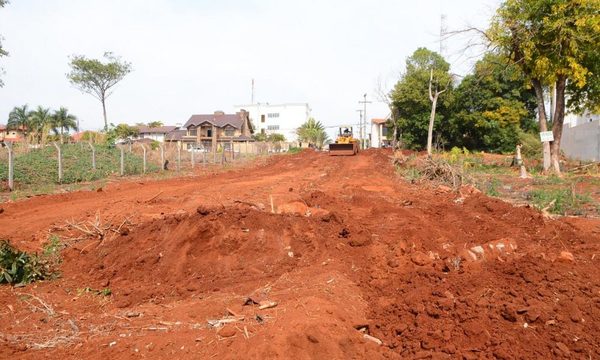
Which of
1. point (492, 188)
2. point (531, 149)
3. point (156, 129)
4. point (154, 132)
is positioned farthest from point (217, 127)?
point (492, 188)

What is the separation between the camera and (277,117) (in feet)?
285

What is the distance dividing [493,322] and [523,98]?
127 feet

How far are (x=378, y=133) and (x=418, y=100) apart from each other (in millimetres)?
36633

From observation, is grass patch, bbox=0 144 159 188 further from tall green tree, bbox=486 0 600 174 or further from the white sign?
the white sign

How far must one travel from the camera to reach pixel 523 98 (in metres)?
38.5

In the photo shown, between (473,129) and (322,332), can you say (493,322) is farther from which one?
(473,129)

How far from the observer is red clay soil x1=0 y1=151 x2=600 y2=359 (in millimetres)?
3975

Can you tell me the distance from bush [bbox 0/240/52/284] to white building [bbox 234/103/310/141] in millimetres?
80106

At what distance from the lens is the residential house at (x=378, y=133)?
7450 cm

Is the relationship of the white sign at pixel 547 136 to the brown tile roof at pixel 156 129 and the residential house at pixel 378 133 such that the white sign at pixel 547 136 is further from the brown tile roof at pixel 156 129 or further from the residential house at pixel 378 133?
the brown tile roof at pixel 156 129

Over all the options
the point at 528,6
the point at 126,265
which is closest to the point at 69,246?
the point at 126,265

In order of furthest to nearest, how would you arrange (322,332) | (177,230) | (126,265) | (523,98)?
(523,98) < (177,230) < (126,265) < (322,332)

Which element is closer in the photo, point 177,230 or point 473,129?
point 177,230

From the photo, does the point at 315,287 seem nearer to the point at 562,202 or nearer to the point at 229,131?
the point at 562,202
